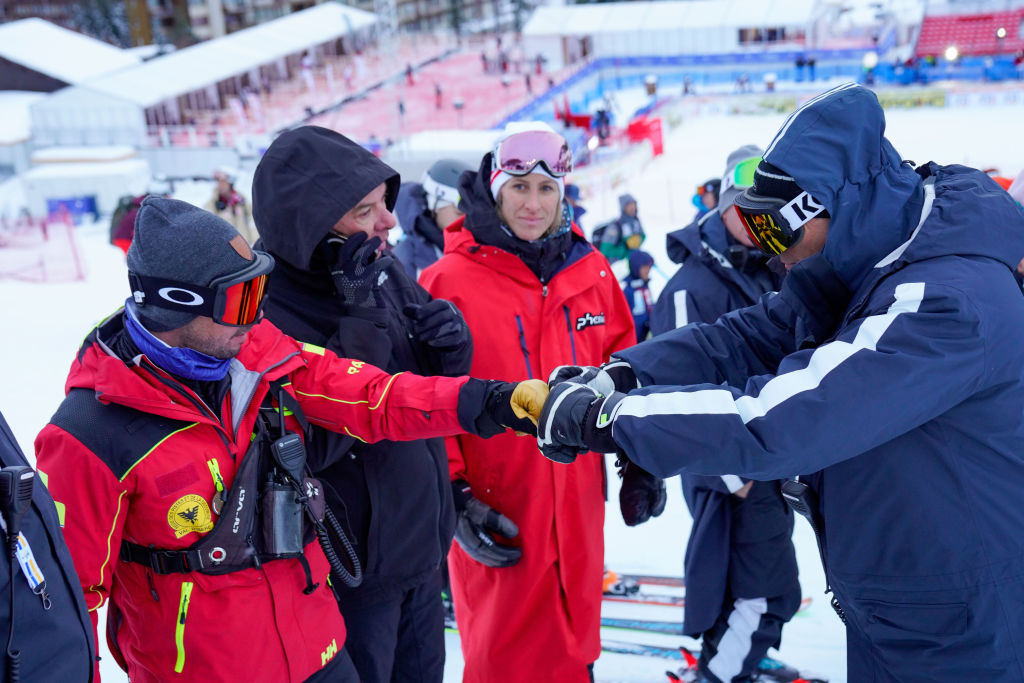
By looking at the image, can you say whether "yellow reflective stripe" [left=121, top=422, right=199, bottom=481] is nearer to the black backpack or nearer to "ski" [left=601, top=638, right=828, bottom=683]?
the black backpack

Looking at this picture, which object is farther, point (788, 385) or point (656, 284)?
point (656, 284)

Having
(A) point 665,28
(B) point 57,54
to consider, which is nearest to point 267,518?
(A) point 665,28

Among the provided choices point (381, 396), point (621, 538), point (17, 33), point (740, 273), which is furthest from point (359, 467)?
point (17, 33)

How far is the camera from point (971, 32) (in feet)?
97.0

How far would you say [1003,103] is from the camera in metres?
21.3

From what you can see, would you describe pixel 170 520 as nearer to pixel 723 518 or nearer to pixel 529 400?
pixel 529 400

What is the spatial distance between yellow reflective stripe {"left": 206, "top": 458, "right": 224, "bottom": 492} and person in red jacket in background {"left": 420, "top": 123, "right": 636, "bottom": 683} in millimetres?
975

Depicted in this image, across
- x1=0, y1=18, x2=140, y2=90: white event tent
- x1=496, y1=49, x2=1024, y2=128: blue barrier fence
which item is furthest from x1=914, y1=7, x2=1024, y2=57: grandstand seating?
x1=0, y1=18, x2=140, y2=90: white event tent

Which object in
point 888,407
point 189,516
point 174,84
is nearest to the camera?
point 888,407

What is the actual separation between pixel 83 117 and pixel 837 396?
27.7 metres

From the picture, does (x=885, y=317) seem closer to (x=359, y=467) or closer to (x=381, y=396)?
(x=381, y=396)

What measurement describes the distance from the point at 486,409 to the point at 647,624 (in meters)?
2.06

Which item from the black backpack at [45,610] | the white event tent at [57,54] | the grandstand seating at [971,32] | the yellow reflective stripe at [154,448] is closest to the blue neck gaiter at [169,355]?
the yellow reflective stripe at [154,448]

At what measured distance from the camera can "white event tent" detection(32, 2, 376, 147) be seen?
25656mm
